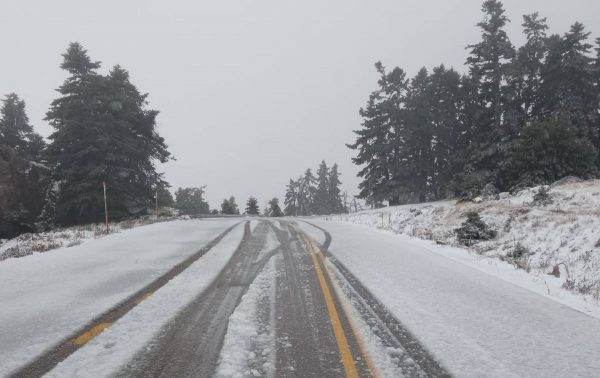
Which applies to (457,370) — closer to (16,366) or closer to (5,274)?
(16,366)

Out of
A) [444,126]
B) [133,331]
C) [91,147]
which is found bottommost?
[133,331]

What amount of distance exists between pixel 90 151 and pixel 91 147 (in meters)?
0.30

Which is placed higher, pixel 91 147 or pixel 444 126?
pixel 444 126

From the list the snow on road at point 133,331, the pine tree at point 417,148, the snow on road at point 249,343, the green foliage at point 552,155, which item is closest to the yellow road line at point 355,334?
the snow on road at point 249,343

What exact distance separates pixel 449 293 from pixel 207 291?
4.39 meters

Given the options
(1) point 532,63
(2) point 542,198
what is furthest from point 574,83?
(2) point 542,198

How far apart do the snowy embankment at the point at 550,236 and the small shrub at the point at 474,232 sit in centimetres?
25

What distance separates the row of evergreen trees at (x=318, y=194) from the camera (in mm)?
83562

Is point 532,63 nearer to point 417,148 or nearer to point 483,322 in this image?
point 417,148

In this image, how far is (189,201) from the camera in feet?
279

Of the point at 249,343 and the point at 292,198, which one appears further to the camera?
the point at 292,198

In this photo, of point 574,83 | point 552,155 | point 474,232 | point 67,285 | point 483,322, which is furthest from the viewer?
point 574,83

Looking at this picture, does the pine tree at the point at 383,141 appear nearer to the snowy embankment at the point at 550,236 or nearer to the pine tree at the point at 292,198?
the snowy embankment at the point at 550,236

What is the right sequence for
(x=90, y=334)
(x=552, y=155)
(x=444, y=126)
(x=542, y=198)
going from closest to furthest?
(x=90, y=334), (x=542, y=198), (x=552, y=155), (x=444, y=126)
